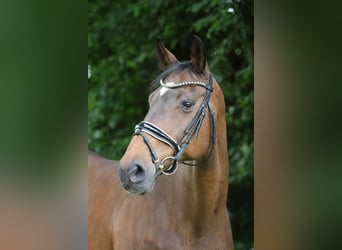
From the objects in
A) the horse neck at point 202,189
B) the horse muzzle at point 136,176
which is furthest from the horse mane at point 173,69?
the horse muzzle at point 136,176

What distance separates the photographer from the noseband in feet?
5.14

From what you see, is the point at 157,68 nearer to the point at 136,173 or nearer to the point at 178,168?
the point at 178,168

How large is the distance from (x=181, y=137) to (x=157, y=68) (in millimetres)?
381

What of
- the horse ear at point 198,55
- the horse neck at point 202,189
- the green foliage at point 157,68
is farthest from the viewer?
the green foliage at point 157,68

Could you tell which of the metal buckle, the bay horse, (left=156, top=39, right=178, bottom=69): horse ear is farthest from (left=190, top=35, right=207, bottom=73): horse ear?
the metal buckle

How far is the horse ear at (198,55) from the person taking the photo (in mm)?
1633

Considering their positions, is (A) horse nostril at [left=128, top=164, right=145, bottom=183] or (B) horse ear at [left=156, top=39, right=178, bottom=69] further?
(B) horse ear at [left=156, top=39, right=178, bottom=69]

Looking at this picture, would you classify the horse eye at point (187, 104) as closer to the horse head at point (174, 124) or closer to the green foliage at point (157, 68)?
the horse head at point (174, 124)

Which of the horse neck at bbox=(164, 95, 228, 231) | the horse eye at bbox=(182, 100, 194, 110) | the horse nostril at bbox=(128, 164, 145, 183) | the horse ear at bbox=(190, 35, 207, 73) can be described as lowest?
the horse neck at bbox=(164, 95, 228, 231)

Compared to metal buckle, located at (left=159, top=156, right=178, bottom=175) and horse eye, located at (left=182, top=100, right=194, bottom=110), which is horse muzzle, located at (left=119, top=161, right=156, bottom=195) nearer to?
metal buckle, located at (left=159, top=156, right=178, bottom=175)

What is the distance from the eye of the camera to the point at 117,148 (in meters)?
2.38

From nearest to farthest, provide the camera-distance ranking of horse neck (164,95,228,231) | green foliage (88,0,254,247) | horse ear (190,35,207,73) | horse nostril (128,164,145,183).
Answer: horse nostril (128,164,145,183)
horse ear (190,35,207,73)
horse neck (164,95,228,231)
green foliage (88,0,254,247)

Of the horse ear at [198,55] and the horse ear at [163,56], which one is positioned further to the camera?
the horse ear at [163,56]
